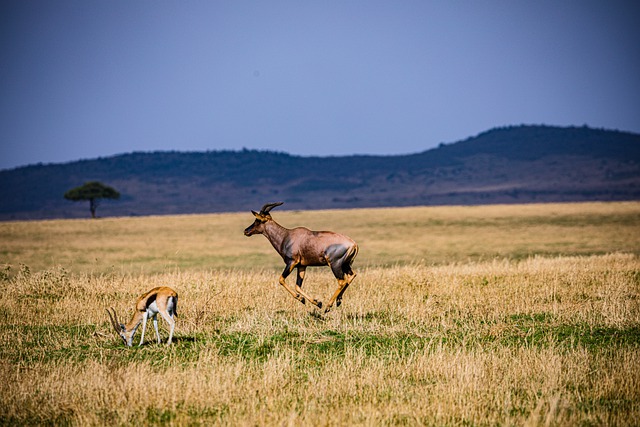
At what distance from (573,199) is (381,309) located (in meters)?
140

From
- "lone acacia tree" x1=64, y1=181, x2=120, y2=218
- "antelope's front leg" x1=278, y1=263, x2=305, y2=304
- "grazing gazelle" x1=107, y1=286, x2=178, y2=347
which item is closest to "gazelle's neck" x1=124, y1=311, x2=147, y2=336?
"grazing gazelle" x1=107, y1=286, x2=178, y2=347

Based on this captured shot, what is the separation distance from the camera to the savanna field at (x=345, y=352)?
28.9 ft

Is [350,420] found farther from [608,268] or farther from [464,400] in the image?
[608,268]

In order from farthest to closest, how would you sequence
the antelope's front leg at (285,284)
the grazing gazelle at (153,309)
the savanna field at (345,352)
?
the antelope's front leg at (285,284), the grazing gazelle at (153,309), the savanna field at (345,352)

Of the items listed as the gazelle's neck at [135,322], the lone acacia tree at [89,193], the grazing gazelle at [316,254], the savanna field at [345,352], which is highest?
the lone acacia tree at [89,193]

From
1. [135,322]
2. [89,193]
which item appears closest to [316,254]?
[135,322]

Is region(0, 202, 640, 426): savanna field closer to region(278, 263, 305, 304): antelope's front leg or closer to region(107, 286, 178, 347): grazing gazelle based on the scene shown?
region(107, 286, 178, 347): grazing gazelle

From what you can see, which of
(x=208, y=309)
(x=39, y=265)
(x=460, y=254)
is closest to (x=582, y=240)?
(x=460, y=254)

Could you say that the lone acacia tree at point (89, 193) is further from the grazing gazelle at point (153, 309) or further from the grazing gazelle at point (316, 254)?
the grazing gazelle at point (153, 309)

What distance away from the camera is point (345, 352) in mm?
11430

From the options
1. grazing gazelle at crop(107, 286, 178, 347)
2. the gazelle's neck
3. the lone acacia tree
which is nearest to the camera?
grazing gazelle at crop(107, 286, 178, 347)

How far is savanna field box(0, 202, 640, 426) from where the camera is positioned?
8.80m

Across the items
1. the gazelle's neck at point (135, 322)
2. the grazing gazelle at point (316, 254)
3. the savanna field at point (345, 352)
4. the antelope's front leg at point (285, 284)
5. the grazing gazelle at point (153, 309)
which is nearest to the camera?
the savanna field at point (345, 352)

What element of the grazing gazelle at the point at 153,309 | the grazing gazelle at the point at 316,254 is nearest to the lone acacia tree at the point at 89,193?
the grazing gazelle at the point at 316,254
